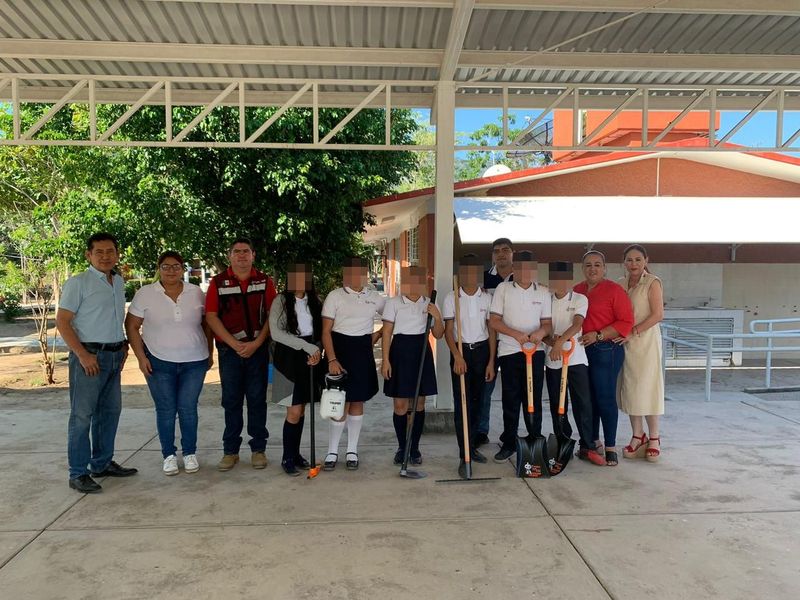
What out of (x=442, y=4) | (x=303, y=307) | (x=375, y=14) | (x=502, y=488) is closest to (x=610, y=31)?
(x=442, y=4)

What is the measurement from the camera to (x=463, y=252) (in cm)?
977

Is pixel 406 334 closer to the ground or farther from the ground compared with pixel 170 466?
farther from the ground

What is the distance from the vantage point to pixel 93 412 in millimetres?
4281

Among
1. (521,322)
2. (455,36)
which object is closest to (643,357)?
(521,322)

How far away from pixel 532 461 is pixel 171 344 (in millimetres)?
2720

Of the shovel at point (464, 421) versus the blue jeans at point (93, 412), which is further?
the shovel at point (464, 421)

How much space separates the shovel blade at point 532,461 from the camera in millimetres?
4461

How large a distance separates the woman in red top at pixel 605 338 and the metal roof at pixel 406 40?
6.39 ft

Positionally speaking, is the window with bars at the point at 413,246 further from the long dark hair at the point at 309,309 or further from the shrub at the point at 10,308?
the shrub at the point at 10,308

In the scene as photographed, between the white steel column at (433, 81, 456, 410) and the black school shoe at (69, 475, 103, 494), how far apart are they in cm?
290

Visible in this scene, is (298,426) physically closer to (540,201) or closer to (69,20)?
(69,20)

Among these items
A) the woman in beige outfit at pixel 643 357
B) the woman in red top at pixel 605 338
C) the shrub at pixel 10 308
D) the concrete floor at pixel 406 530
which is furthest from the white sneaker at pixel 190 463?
the shrub at pixel 10 308

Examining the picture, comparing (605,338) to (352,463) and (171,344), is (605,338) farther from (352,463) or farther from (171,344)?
(171,344)

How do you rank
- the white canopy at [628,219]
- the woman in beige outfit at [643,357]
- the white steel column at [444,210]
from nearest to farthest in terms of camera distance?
the woman in beige outfit at [643,357]
the white steel column at [444,210]
the white canopy at [628,219]
